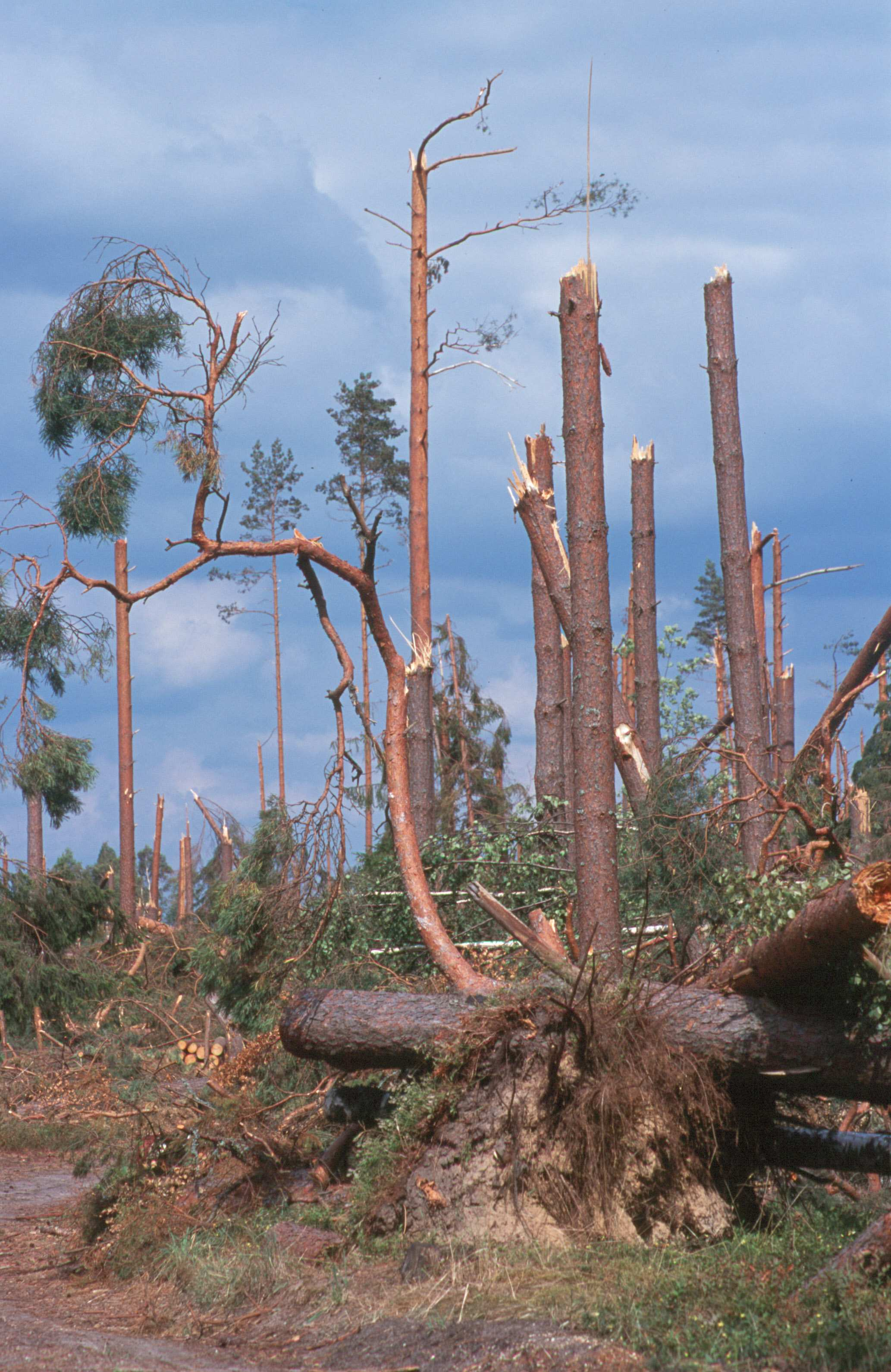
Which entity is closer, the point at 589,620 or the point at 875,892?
the point at 875,892

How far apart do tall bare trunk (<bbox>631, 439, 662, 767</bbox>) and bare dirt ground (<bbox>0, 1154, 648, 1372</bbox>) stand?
13130 mm

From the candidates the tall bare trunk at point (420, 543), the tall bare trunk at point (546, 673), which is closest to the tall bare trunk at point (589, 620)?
the tall bare trunk at point (420, 543)

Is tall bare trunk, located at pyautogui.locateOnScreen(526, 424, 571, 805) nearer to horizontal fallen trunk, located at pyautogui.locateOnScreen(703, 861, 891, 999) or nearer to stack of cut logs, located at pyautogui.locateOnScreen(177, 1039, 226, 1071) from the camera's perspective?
stack of cut logs, located at pyautogui.locateOnScreen(177, 1039, 226, 1071)

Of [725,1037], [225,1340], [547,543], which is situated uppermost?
[547,543]

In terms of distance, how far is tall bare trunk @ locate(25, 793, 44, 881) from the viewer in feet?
75.5

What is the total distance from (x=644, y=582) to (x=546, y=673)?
3737 millimetres

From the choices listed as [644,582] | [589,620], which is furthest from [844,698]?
[644,582]

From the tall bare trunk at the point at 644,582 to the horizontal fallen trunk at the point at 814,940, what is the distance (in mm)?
12272

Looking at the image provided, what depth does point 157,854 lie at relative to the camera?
1407 inches

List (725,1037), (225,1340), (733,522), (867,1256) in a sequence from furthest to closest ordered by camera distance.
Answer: (733,522) < (725,1037) < (225,1340) < (867,1256)

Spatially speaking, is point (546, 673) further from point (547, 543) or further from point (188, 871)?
point (188, 871)

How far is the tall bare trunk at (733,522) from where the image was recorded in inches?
539

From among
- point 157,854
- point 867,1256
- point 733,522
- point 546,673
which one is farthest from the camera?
point 157,854

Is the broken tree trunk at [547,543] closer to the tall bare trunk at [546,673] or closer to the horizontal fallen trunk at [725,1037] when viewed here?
the tall bare trunk at [546,673]
